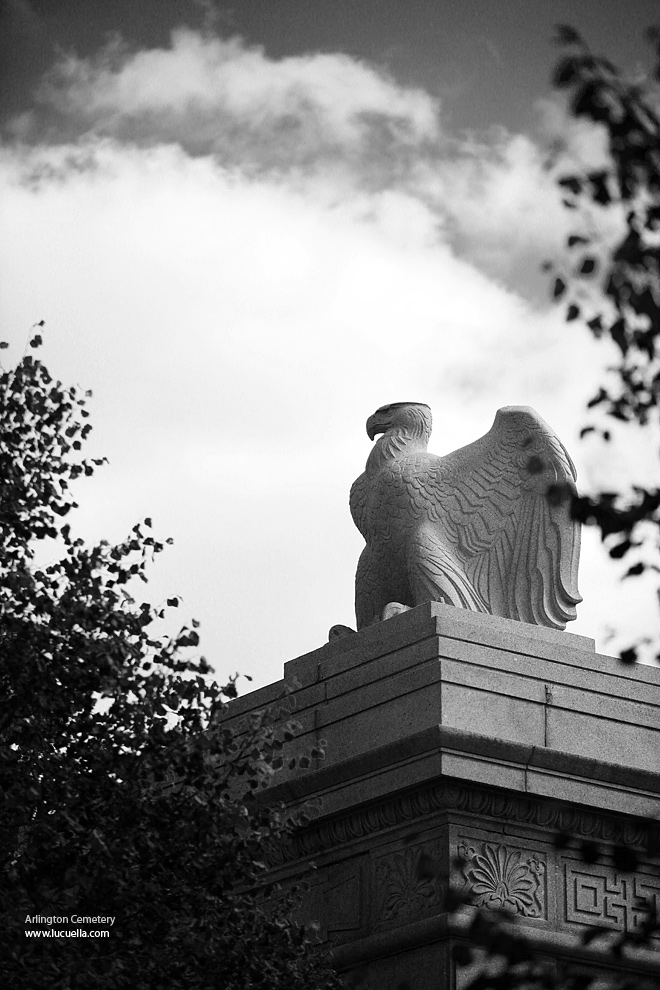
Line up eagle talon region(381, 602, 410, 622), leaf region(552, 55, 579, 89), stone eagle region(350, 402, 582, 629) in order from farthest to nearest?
stone eagle region(350, 402, 582, 629) < eagle talon region(381, 602, 410, 622) < leaf region(552, 55, 579, 89)

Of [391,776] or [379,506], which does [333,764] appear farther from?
[379,506]

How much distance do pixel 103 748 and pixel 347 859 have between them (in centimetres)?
239

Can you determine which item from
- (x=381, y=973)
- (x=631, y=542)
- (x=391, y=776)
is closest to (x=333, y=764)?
(x=391, y=776)

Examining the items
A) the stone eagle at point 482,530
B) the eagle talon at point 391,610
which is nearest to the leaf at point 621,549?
the eagle talon at point 391,610

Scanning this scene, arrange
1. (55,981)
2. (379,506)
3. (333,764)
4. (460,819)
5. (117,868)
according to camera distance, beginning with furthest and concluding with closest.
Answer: (379,506), (333,764), (460,819), (117,868), (55,981)

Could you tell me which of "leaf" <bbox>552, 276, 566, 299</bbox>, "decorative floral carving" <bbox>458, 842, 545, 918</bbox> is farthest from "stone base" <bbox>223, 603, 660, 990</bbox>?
"leaf" <bbox>552, 276, 566, 299</bbox>

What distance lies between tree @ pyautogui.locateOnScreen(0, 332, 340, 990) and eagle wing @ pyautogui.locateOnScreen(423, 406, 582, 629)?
296cm

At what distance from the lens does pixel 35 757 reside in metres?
9.16

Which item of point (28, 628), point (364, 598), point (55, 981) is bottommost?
point (55, 981)

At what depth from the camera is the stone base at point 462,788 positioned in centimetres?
1045

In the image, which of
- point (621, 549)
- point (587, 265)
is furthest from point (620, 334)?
point (621, 549)

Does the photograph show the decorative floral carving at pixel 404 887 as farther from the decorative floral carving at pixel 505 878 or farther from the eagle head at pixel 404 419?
the eagle head at pixel 404 419

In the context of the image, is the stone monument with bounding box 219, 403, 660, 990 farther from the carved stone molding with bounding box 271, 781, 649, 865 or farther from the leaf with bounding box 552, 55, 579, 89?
the leaf with bounding box 552, 55, 579, 89

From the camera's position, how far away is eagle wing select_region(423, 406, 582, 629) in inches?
481
